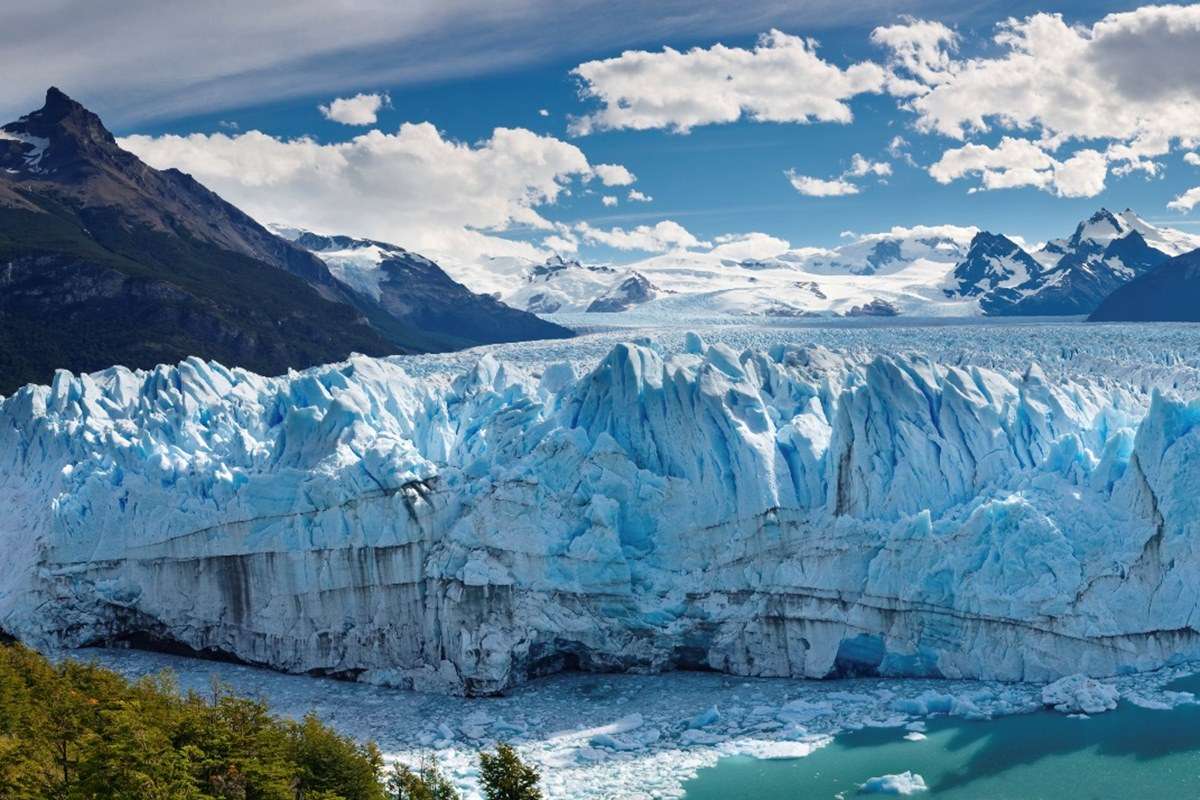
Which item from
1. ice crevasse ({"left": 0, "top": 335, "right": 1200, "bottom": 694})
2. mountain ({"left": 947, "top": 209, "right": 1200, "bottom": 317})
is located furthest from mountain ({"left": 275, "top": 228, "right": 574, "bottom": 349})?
ice crevasse ({"left": 0, "top": 335, "right": 1200, "bottom": 694})

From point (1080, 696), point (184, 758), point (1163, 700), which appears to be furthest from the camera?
point (1080, 696)

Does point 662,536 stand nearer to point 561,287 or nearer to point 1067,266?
point 1067,266

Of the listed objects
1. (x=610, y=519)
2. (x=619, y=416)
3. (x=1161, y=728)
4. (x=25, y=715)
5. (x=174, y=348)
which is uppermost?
(x=174, y=348)

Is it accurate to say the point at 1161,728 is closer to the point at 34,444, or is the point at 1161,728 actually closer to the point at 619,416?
the point at 619,416

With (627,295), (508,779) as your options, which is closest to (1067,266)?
(627,295)

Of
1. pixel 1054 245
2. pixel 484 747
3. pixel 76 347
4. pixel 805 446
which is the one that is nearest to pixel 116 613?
pixel 484 747

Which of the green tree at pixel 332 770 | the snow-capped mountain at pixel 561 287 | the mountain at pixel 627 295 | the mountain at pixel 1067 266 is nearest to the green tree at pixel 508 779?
the green tree at pixel 332 770
